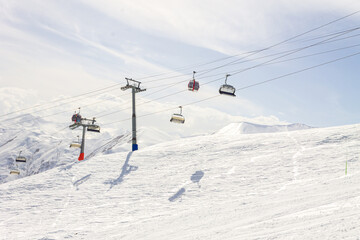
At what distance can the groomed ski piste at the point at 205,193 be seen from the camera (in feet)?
26.8

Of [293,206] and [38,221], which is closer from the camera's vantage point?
[293,206]

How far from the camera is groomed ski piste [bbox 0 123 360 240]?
26.8 feet

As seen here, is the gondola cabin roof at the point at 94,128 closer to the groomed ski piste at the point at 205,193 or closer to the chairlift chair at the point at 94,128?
the chairlift chair at the point at 94,128

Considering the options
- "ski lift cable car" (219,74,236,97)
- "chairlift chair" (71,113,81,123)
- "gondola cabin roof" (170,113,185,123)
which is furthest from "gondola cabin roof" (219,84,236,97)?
"chairlift chair" (71,113,81,123)

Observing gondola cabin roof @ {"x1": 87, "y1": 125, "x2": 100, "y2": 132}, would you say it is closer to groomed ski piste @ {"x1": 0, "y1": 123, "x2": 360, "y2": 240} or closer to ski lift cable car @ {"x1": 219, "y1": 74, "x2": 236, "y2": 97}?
groomed ski piste @ {"x1": 0, "y1": 123, "x2": 360, "y2": 240}

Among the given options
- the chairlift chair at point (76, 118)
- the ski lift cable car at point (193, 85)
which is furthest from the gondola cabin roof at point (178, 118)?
the chairlift chair at point (76, 118)

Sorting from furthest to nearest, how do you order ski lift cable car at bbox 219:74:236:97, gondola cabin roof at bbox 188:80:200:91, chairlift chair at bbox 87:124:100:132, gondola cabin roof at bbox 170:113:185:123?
chairlift chair at bbox 87:124:100:132 → gondola cabin roof at bbox 170:113:185:123 → gondola cabin roof at bbox 188:80:200:91 → ski lift cable car at bbox 219:74:236:97

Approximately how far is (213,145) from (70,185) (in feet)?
28.8

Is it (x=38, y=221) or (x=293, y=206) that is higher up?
(x=293, y=206)

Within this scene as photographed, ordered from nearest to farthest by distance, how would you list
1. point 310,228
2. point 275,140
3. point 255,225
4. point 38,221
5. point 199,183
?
point 310,228, point 255,225, point 38,221, point 199,183, point 275,140

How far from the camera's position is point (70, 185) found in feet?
59.6

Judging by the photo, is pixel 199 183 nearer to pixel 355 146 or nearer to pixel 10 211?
pixel 355 146

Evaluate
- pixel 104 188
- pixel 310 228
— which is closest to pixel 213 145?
pixel 104 188

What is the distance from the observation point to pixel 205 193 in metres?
13.6
